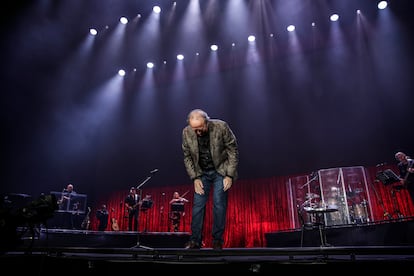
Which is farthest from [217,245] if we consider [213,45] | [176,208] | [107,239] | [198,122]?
[213,45]

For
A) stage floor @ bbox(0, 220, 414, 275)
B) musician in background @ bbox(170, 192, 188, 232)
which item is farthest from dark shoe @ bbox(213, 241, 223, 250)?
musician in background @ bbox(170, 192, 188, 232)

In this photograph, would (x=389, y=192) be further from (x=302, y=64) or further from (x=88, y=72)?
(x=88, y=72)

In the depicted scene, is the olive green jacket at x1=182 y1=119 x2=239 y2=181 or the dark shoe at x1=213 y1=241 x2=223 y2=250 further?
the olive green jacket at x1=182 y1=119 x2=239 y2=181

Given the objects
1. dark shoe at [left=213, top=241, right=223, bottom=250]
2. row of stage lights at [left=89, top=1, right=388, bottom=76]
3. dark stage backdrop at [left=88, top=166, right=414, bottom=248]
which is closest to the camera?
dark shoe at [left=213, top=241, right=223, bottom=250]

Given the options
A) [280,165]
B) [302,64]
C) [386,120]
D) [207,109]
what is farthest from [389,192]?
[207,109]

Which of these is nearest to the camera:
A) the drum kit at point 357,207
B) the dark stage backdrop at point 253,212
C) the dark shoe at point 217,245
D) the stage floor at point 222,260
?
the stage floor at point 222,260

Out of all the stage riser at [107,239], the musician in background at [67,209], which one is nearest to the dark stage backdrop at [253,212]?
the musician in background at [67,209]

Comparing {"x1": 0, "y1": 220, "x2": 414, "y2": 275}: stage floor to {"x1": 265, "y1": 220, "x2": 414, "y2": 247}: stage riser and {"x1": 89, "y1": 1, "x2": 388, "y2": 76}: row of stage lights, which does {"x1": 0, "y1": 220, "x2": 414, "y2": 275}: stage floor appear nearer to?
{"x1": 265, "y1": 220, "x2": 414, "y2": 247}: stage riser

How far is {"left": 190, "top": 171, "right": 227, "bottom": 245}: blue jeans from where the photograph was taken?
3.09 metres

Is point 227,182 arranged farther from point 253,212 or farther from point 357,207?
point 253,212

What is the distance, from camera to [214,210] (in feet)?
10.4

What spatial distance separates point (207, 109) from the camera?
1105 cm

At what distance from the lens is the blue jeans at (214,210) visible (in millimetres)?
3087

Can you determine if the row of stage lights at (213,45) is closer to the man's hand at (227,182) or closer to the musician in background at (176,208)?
the musician in background at (176,208)
